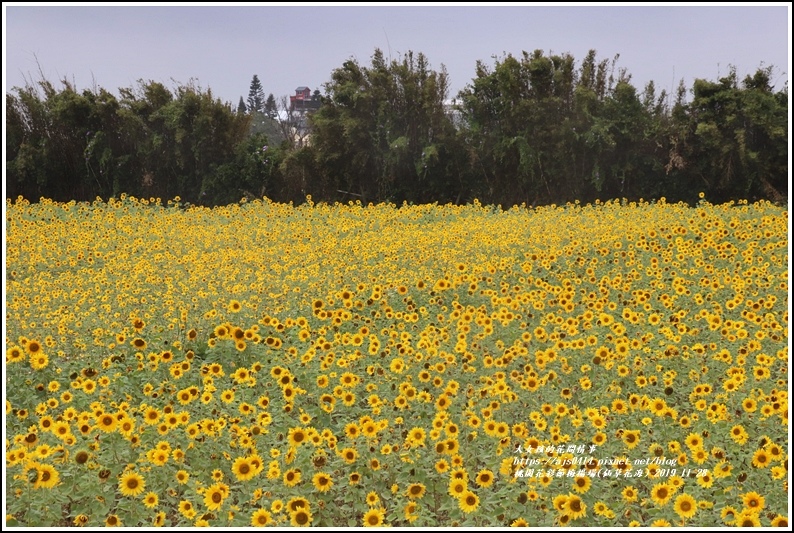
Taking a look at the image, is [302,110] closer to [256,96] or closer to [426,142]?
[426,142]

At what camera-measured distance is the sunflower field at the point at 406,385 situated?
299 centimetres

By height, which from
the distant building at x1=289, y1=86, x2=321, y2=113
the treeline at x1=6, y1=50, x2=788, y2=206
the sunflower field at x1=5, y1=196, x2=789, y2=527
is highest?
the distant building at x1=289, y1=86, x2=321, y2=113

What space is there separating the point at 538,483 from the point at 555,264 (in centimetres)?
461

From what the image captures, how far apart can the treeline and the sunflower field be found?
5.43 meters

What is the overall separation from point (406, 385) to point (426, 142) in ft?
37.6

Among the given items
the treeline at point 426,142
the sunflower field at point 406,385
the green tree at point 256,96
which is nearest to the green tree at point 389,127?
the treeline at point 426,142

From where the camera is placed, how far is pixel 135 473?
2.92 metres

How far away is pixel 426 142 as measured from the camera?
1458 cm

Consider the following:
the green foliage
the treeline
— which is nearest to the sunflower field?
the treeline

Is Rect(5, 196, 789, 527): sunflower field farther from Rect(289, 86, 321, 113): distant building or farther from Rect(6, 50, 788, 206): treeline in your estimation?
Rect(289, 86, 321, 113): distant building

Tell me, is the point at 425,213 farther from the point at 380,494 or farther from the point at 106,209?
the point at 380,494

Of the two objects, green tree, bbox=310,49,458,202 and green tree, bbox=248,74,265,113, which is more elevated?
green tree, bbox=248,74,265,113

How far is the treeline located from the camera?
13289 mm

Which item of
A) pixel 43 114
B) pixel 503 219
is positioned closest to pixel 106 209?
pixel 43 114
